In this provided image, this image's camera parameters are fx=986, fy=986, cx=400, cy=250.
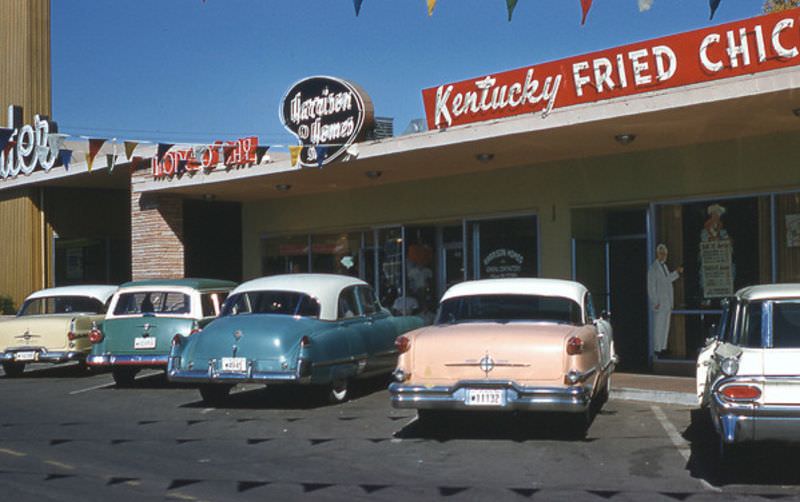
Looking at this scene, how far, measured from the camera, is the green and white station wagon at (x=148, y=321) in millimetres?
13516

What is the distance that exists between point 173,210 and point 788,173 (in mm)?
12750

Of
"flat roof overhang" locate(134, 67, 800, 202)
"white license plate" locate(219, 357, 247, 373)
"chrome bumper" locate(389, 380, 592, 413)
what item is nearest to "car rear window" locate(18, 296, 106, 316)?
"flat roof overhang" locate(134, 67, 800, 202)

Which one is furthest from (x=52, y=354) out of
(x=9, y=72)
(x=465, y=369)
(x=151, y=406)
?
(x=9, y=72)

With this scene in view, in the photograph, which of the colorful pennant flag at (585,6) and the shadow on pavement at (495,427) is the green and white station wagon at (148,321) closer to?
the shadow on pavement at (495,427)

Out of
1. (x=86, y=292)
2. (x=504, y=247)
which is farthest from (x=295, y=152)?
(x=86, y=292)

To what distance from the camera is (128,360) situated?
13.5m

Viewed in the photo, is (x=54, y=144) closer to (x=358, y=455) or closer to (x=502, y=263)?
(x=502, y=263)

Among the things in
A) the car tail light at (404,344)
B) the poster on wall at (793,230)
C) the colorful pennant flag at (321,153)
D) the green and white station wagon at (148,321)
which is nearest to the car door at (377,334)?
the green and white station wagon at (148,321)

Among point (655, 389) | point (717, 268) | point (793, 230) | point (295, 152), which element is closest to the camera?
point (655, 389)

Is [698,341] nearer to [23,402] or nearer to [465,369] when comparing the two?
[465,369]

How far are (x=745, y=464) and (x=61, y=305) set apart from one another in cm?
1207

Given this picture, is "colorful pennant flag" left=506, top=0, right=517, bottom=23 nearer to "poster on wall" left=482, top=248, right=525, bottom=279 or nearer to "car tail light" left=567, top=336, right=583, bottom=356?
"car tail light" left=567, top=336, right=583, bottom=356

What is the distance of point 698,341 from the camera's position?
570 inches

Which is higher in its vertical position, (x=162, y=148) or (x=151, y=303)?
(x=162, y=148)
